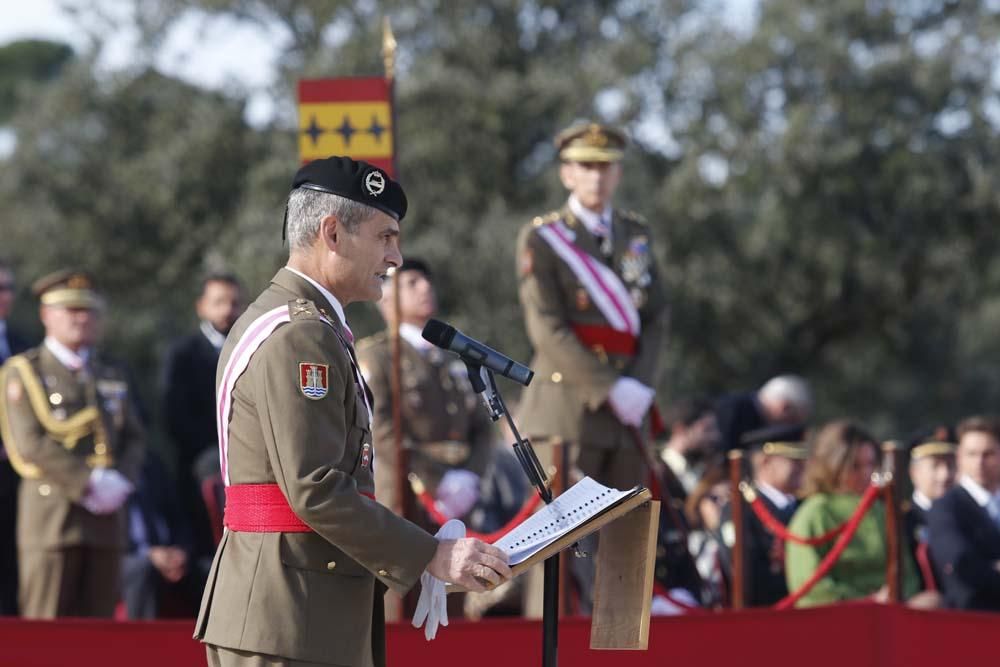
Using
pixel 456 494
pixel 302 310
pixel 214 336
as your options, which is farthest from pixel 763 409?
pixel 302 310

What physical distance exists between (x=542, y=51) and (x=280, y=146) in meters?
3.59

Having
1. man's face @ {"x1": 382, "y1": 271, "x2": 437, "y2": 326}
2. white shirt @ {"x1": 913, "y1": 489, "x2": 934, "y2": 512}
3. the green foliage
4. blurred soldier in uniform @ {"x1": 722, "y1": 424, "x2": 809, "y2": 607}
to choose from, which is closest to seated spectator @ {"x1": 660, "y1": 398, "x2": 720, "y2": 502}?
blurred soldier in uniform @ {"x1": 722, "y1": 424, "x2": 809, "y2": 607}

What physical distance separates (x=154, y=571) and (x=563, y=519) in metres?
4.99

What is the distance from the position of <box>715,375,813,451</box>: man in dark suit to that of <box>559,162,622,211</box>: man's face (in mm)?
3510

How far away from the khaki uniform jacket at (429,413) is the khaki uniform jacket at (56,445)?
120 centimetres

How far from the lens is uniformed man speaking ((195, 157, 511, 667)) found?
3.25 m

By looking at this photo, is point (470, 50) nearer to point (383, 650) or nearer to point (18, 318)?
point (18, 318)

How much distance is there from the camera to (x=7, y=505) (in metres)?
7.71

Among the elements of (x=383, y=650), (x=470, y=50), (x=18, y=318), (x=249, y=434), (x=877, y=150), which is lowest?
(x=383, y=650)

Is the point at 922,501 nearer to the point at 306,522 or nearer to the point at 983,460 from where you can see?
the point at 983,460

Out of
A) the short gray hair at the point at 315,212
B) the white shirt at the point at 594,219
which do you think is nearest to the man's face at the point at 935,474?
the white shirt at the point at 594,219

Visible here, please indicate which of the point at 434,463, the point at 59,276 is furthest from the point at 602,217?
the point at 59,276

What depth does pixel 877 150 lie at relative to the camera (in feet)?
62.1

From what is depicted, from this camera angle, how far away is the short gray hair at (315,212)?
11.3 ft
